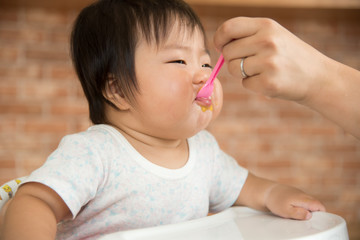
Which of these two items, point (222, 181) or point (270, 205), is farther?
point (222, 181)

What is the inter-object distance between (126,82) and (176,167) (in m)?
0.21

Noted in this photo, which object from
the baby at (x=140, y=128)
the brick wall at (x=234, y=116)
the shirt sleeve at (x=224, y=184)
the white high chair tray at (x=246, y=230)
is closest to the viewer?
the white high chair tray at (x=246, y=230)

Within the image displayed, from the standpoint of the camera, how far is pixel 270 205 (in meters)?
0.85

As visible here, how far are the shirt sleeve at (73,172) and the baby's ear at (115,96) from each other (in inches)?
4.8

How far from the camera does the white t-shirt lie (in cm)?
66

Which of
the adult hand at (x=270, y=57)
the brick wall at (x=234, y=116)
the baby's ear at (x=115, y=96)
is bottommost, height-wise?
the brick wall at (x=234, y=116)

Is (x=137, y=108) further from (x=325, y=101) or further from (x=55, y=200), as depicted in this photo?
(x=325, y=101)

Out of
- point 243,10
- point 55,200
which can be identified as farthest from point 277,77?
point 243,10

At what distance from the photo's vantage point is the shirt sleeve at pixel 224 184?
3.11 ft

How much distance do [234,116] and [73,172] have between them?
68.6 inches

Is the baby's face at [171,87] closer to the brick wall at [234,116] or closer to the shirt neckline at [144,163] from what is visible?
Result: the shirt neckline at [144,163]

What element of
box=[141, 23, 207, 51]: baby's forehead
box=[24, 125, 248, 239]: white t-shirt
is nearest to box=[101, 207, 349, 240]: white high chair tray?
box=[24, 125, 248, 239]: white t-shirt

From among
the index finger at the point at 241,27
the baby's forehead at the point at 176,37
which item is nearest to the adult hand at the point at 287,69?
the index finger at the point at 241,27

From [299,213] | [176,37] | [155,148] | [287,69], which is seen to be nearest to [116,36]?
[176,37]
